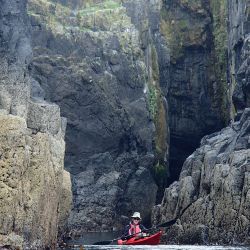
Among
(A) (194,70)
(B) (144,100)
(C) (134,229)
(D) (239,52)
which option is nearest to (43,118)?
(C) (134,229)

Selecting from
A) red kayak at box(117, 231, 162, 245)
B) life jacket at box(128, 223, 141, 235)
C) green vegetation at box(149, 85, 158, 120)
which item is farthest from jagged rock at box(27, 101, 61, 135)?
green vegetation at box(149, 85, 158, 120)

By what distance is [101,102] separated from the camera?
76.9 m

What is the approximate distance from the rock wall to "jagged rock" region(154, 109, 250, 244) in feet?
51.1

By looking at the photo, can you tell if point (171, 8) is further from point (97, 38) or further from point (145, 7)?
point (97, 38)

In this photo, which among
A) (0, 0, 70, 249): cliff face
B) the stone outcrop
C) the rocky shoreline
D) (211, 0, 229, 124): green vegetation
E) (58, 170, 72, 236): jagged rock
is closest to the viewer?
(0, 0, 70, 249): cliff face

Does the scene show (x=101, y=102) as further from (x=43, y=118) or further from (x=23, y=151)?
(x=23, y=151)

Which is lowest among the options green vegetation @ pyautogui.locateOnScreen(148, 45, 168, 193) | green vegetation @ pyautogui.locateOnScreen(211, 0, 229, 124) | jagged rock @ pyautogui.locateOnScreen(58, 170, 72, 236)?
jagged rock @ pyautogui.locateOnScreen(58, 170, 72, 236)

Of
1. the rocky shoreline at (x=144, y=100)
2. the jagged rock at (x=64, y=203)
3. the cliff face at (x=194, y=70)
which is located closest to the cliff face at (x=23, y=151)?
the jagged rock at (x=64, y=203)

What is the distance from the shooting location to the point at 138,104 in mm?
79750

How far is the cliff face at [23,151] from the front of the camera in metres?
34.8

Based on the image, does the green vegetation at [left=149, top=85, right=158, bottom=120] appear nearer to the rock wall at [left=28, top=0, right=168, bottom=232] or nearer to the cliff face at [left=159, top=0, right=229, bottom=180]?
the rock wall at [left=28, top=0, right=168, bottom=232]

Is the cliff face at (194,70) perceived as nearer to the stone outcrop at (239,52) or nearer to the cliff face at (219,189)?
the stone outcrop at (239,52)

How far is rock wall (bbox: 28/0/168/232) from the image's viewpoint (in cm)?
7600

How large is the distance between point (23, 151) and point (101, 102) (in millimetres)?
41168
